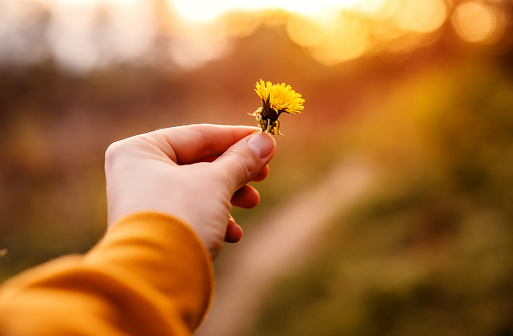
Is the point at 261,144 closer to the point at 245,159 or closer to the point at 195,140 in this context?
the point at 245,159

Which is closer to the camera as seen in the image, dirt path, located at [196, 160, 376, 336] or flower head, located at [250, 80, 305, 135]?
flower head, located at [250, 80, 305, 135]

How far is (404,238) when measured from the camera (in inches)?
262

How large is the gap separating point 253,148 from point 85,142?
9801 mm

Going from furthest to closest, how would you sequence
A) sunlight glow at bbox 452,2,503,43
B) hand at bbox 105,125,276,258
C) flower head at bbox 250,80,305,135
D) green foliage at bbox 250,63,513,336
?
sunlight glow at bbox 452,2,503,43, green foliage at bbox 250,63,513,336, flower head at bbox 250,80,305,135, hand at bbox 105,125,276,258

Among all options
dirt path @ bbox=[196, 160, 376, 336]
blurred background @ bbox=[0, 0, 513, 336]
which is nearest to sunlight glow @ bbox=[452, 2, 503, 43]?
blurred background @ bbox=[0, 0, 513, 336]

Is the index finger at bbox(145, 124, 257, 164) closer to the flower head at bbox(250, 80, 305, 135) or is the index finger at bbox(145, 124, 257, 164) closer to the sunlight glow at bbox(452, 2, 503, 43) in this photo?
the flower head at bbox(250, 80, 305, 135)

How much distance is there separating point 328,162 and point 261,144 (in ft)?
38.8

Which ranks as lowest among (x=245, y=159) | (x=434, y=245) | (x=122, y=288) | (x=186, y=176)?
(x=434, y=245)

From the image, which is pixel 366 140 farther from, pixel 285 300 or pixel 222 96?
pixel 285 300

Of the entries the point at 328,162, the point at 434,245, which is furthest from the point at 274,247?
the point at 328,162

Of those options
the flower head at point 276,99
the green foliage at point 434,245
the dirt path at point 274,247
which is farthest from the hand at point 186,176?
the dirt path at point 274,247

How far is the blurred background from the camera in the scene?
5168 mm

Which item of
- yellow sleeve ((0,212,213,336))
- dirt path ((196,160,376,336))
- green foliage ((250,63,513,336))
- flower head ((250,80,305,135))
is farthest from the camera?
dirt path ((196,160,376,336))

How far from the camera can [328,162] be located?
13.5 meters
